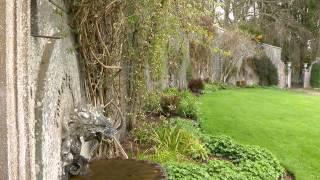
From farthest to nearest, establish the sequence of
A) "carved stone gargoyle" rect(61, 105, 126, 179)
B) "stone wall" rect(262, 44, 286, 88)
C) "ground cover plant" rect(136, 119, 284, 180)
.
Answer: "stone wall" rect(262, 44, 286, 88), "ground cover plant" rect(136, 119, 284, 180), "carved stone gargoyle" rect(61, 105, 126, 179)

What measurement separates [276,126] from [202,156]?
400cm

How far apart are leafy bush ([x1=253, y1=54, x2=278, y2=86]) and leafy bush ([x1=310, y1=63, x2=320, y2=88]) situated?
5706mm

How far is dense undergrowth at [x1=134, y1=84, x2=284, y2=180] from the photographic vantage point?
541 cm

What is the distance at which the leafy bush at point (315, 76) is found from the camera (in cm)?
2919

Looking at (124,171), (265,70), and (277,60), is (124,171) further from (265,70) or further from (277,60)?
(277,60)

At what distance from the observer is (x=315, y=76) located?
96.3ft

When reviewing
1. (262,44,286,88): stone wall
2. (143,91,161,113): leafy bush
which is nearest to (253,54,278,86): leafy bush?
(262,44,286,88): stone wall

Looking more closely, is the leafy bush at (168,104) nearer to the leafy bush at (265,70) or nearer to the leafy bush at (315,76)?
the leafy bush at (265,70)

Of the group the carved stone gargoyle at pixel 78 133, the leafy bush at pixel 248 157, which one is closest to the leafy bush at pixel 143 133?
the leafy bush at pixel 248 157

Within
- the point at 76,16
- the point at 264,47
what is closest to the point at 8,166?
the point at 76,16

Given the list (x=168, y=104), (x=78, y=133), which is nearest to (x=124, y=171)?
(x=78, y=133)

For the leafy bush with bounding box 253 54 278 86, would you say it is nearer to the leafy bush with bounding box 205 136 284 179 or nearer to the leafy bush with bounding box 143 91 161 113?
the leafy bush with bounding box 143 91 161 113

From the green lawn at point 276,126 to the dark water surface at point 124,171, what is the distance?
10.4 feet

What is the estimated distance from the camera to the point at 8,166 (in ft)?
7.15
